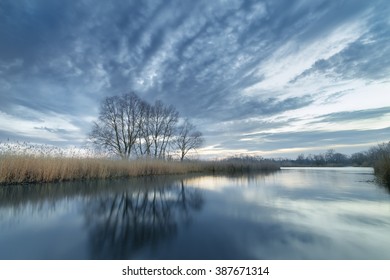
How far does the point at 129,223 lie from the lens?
3.18 m

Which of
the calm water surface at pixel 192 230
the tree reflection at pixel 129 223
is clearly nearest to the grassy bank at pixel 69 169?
the calm water surface at pixel 192 230

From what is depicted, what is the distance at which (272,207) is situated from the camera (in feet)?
14.1

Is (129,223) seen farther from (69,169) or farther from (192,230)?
(69,169)

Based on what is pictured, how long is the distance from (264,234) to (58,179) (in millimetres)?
8303

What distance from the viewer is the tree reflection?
2241mm

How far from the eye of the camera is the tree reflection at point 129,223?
224cm

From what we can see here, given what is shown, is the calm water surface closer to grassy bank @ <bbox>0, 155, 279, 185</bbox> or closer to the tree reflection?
the tree reflection

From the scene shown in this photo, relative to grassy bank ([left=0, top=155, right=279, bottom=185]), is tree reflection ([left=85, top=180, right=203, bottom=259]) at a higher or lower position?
lower

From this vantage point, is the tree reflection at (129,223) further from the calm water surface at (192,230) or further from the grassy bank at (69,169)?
the grassy bank at (69,169)

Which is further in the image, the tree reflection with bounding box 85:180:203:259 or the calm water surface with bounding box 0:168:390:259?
the tree reflection with bounding box 85:180:203:259

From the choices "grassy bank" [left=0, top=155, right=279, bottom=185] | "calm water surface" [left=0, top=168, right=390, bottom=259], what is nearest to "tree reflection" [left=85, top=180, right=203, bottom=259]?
"calm water surface" [left=0, top=168, right=390, bottom=259]
